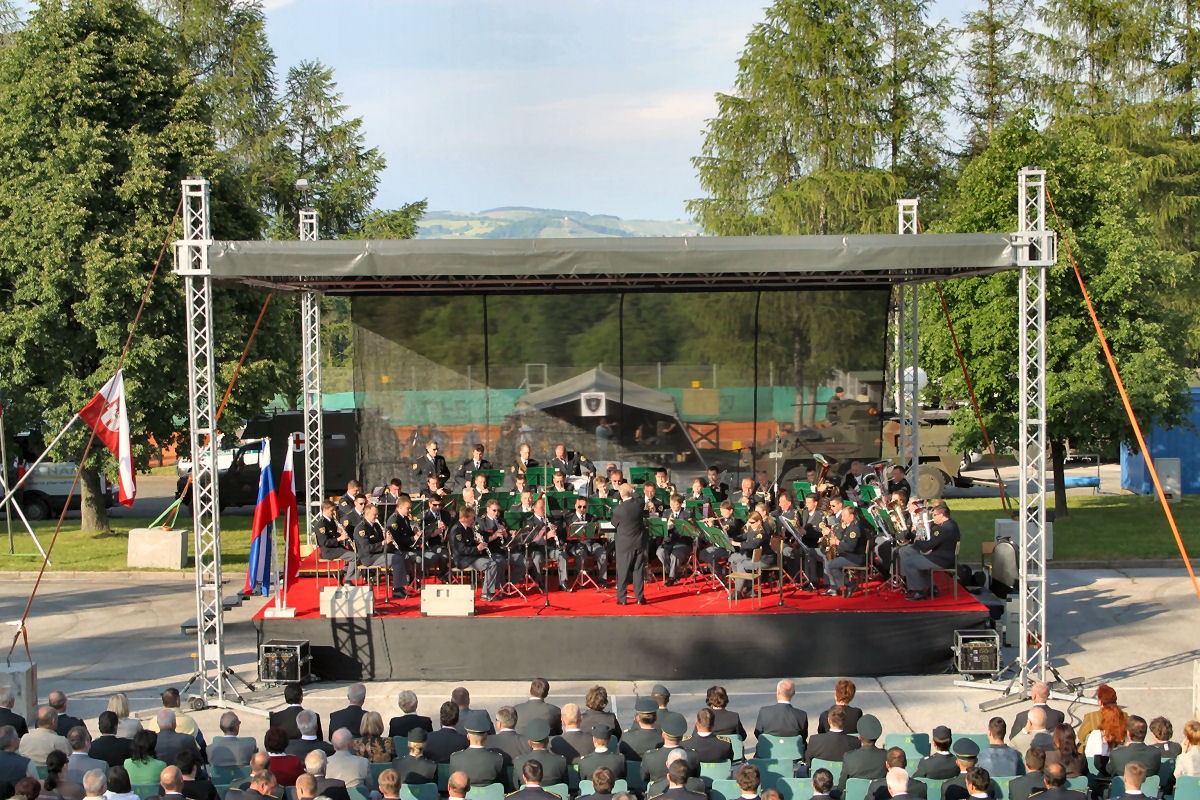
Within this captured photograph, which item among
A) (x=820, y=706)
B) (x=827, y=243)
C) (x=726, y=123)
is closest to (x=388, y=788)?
(x=820, y=706)

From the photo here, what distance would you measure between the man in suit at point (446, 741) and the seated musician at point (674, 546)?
7420mm

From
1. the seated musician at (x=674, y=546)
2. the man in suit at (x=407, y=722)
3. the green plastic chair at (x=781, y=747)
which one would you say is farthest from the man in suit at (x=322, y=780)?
the seated musician at (x=674, y=546)

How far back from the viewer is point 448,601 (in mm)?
15484

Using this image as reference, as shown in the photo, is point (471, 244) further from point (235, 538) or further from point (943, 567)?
point (235, 538)

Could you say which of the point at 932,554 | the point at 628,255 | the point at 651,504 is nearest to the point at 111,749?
the point at 628,255

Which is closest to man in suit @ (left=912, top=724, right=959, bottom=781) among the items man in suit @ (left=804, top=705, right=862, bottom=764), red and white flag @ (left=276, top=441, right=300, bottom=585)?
man in suit @ (left=804, top=705, right=862, bottom=764)

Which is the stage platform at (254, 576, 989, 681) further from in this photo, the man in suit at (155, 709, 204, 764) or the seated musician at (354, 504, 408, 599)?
the man in suit at (155, 709, 204, 764)

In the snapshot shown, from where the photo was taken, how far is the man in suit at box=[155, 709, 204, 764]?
9.63m

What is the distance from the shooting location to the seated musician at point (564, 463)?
67.2 ft

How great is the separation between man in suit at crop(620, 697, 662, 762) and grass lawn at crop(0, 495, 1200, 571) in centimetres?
1329

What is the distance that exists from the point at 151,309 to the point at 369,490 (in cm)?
596

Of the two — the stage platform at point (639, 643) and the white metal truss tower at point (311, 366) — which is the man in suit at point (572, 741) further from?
the white metal truss tower at point (311, 366)

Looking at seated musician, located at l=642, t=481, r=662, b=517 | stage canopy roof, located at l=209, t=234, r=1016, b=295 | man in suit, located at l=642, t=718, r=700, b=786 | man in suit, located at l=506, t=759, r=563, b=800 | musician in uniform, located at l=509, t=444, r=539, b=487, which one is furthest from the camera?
musician in uniform, located at l=509, t=444, r=539, b=487

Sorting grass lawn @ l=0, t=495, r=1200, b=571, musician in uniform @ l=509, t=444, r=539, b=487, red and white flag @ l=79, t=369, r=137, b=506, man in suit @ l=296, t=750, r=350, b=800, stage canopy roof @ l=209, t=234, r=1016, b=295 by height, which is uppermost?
stage canopy roof @ l=209, t=234, r=1016, b=295
